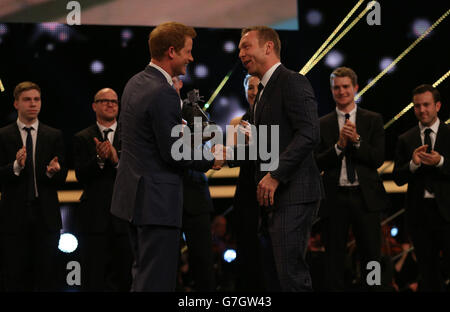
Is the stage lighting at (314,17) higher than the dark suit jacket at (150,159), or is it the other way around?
the stage lighting at (314,17)

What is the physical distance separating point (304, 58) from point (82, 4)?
2074 mm

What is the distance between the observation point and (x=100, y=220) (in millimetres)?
4172

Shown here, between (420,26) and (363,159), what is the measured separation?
7.66 feet

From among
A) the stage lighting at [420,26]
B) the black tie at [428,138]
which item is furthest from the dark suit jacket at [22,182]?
the stage lighting at [420,26]

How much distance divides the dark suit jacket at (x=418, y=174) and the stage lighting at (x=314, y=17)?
5.85ft

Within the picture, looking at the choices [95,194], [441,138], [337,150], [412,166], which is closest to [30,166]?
[95,194]

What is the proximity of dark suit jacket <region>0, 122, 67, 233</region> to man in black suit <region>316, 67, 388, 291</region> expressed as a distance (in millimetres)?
1851

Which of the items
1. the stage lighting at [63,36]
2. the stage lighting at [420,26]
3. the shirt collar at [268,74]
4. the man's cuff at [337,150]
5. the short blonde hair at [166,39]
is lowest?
the man's cuff at [337,150]

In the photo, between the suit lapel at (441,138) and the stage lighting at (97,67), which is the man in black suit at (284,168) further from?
the stage lighting at (97,67)

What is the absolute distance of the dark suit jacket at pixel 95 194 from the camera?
4172 millimetres

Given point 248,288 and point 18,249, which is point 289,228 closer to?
point 248,288

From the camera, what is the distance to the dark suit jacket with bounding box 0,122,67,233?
4.12 metres

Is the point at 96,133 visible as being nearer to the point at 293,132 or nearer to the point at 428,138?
A: the point at 293,132

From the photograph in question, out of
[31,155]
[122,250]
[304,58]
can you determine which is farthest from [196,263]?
[304,58]
